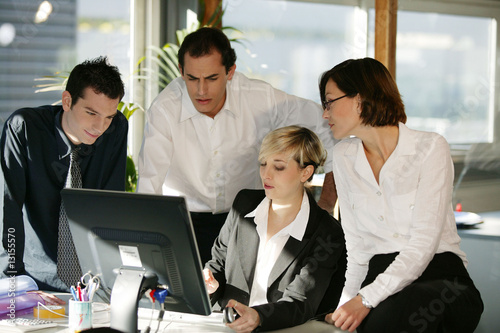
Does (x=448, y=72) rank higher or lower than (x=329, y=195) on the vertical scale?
higher

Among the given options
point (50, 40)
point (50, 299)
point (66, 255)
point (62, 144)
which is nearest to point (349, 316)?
point (50, 299)

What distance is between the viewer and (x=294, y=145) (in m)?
2.34

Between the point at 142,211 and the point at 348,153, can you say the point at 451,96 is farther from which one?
the point at 142,211

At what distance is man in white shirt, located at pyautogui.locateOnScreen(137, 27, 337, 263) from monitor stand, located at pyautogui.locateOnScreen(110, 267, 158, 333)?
1069mm

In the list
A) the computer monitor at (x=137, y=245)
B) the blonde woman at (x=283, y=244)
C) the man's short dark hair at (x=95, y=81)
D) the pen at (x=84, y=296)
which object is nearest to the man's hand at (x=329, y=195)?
the blonde woman at (x=283, y=244)

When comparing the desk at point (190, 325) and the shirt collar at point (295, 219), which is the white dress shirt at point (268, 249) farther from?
the desk at point (190, 325)

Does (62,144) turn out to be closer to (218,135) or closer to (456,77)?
(218,135)

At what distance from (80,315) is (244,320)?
1.50 ft

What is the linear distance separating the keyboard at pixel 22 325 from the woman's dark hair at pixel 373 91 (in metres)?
1.25

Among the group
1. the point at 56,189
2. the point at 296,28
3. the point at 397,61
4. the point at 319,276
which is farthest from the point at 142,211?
the point at 296,28

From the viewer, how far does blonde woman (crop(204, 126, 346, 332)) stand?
2045 mm

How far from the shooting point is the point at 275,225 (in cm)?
224

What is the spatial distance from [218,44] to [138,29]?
2496 millimetres

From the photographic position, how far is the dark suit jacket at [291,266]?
6.52 feet
